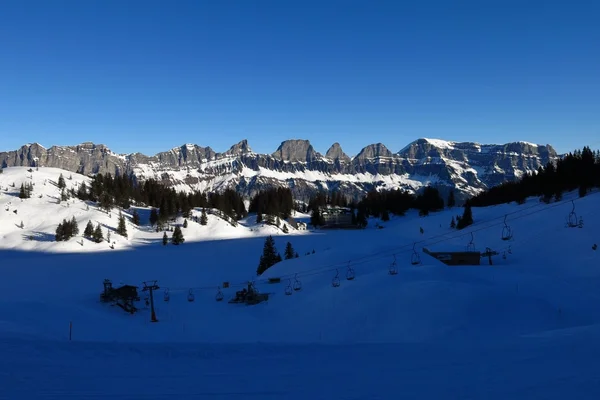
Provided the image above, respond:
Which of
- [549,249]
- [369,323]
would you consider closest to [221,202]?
[549,249]

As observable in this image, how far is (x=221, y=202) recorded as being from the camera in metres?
112

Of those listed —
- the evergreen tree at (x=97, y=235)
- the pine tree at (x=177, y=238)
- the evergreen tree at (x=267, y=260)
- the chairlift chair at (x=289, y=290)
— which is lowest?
the chairlift chair at (x=289, y=290)

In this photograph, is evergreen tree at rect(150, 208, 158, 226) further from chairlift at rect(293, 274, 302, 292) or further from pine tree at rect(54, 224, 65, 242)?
chairlift at rect(293, 274, 302, 292)

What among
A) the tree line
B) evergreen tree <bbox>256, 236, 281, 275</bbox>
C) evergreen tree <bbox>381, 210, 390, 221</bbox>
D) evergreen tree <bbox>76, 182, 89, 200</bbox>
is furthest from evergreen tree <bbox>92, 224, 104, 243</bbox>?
the tree line

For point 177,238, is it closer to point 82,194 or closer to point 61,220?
point 61,220

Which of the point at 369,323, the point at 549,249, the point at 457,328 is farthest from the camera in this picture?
the point at 549,249

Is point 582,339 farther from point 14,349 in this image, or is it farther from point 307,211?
point 307,211

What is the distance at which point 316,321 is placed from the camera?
1212 inches

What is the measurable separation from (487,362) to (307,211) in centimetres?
15051

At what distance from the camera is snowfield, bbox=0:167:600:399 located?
10.8 metres

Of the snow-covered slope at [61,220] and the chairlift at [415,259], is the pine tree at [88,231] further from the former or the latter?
the chairlift at [415,259]

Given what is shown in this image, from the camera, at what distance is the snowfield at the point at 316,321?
10.8 metres

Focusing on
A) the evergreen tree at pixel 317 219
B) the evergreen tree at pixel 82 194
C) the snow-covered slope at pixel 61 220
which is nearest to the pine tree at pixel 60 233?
the snow-covered slope at pixel 61 220

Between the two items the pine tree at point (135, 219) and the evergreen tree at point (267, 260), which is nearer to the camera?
the evergreen tree at point (267, 260)
